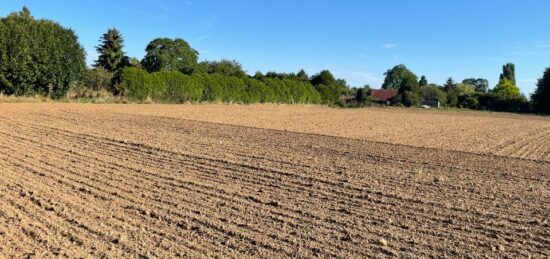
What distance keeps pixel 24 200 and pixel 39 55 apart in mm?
24464

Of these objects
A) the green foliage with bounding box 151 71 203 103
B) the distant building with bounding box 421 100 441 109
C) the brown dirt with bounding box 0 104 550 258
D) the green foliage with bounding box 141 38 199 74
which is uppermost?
the green foliage with bounding box 141 38 199 74

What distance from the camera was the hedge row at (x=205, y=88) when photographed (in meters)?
34.0

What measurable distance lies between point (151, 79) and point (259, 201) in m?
30.7

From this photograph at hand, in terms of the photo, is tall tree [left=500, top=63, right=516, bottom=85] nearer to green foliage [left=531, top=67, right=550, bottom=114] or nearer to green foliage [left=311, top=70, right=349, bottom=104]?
green foliage [left=531, top=67, right=550, bottom=114]

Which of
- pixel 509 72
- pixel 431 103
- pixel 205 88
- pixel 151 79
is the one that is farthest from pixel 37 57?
pixel 509 72

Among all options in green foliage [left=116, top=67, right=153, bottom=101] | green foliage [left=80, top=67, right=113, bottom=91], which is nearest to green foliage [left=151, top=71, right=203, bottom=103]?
green foliage [left=116, top=67, right=153, bottom=101]

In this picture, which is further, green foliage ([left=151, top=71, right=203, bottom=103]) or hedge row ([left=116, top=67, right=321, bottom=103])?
green foliage ([left=151, top=71, right=203, bottom=103])

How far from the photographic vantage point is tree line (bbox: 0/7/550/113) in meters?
26.7

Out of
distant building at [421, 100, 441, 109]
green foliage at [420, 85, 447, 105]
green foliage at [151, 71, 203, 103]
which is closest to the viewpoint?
green foliage at [151, 71, 203, 103]

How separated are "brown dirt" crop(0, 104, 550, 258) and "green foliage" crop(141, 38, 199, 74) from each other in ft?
190

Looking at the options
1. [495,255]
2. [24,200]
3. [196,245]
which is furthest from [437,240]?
[24,200]

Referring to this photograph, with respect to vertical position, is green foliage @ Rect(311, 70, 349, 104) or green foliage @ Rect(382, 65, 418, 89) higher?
green foliage @ Rect(382, 65, 418, 89)

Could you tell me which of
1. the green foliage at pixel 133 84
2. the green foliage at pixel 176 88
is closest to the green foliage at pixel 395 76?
the green foliage at pixel 176 88

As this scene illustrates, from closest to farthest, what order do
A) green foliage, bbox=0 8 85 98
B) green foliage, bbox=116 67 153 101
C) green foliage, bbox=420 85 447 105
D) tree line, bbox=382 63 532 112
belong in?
green foliage, bbox=0 8 85 98, green foliage, bbox=116 67 153 101, tree line, bbox=382 63 532 112, green foliage, bbox=420 85 447 105
